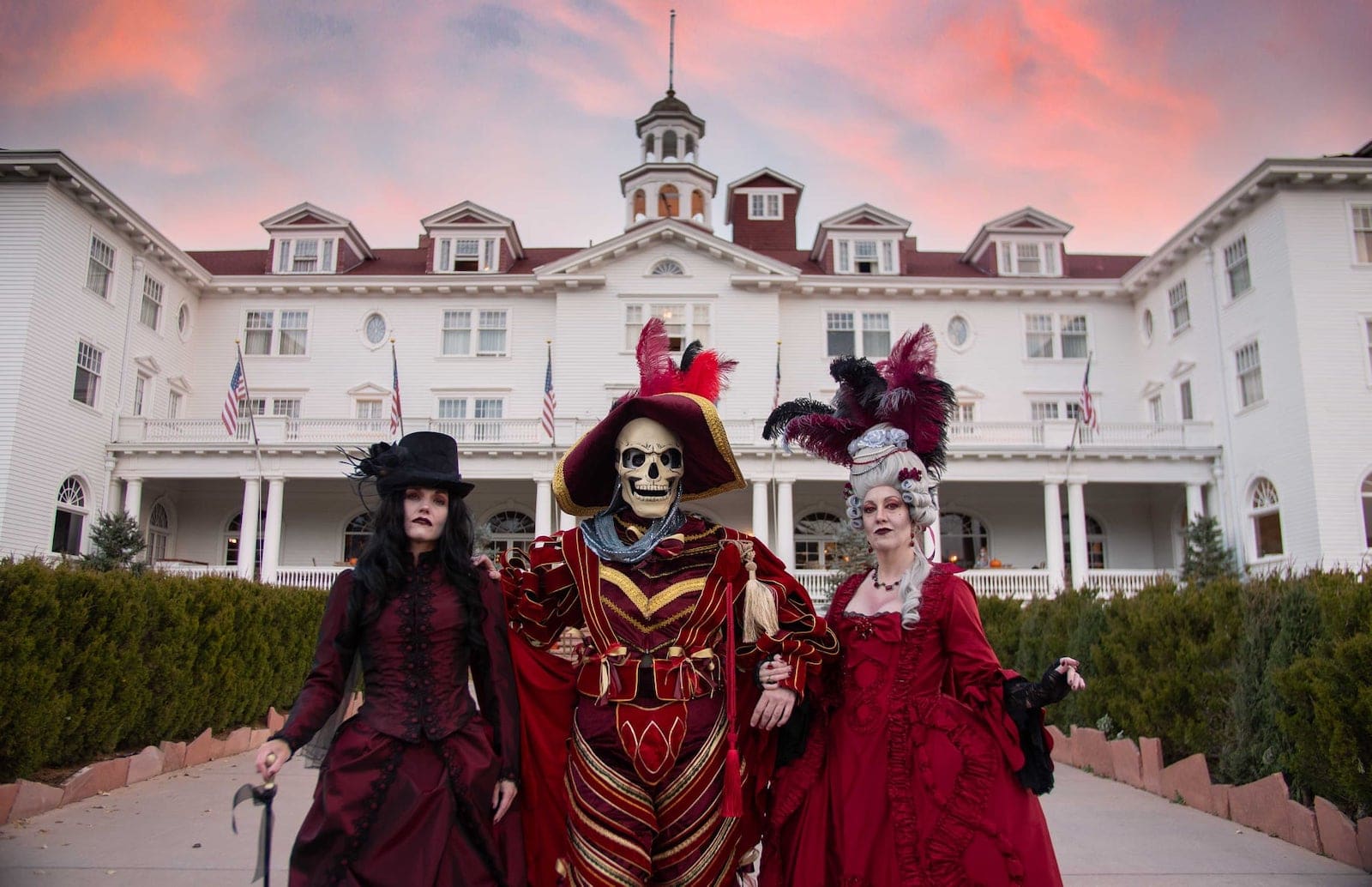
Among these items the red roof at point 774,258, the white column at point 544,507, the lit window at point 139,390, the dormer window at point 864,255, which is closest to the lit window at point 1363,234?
the red roof at point 774,258

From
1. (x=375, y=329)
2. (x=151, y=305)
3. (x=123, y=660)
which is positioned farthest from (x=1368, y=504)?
(x=151, y=305)

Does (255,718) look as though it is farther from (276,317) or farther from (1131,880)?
(276,317)

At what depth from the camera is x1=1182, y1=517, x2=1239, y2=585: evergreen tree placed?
2106cm

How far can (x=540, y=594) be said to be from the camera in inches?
143

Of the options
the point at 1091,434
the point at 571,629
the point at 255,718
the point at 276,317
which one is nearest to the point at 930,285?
the point at 1091,434

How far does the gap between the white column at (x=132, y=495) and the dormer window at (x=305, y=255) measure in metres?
7.71

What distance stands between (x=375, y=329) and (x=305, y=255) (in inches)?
135

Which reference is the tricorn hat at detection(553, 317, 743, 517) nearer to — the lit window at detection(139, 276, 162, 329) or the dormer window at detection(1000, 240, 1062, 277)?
the lit window at detection(139, 276, 162, 329)

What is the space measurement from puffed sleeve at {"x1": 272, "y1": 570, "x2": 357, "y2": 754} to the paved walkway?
8.35ft

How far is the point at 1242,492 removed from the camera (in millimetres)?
21719

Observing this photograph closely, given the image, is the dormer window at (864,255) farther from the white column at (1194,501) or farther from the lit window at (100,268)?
the lit window at (100,268)

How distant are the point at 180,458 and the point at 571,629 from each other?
22.3 meters

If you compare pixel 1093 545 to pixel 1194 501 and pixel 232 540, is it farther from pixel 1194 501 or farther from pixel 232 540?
pixel 232 540

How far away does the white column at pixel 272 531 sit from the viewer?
21672 millimetres
